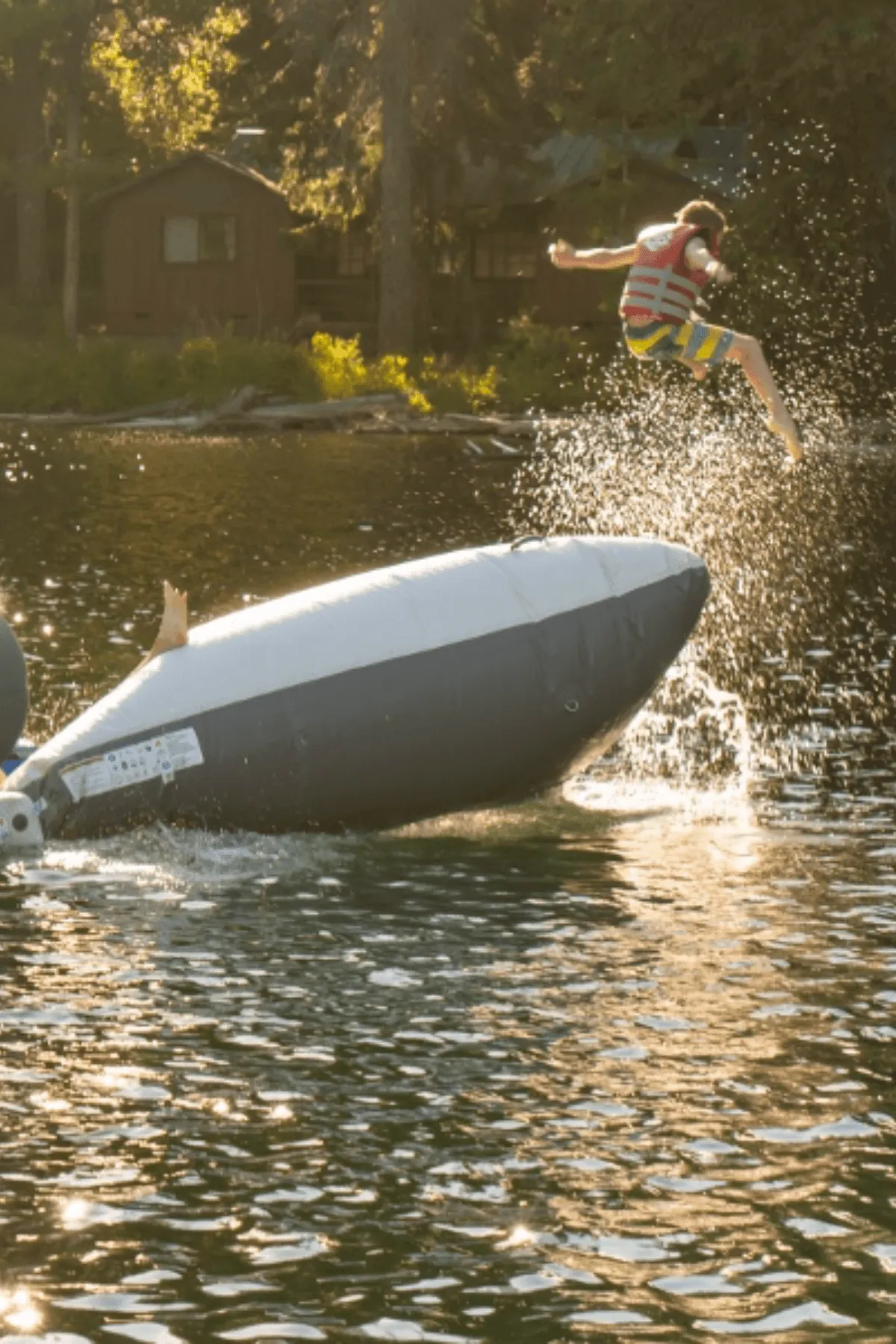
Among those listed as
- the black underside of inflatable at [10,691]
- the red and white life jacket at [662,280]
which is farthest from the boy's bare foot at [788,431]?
the black underside of inflatable at [10,691]

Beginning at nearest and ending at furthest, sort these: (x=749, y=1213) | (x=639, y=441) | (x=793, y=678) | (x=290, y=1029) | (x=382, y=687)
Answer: (x=749, y=1213) → (x=290, y=1029) → (x=382, y=687) → (x=793, y=678) → (x=639, y=441)

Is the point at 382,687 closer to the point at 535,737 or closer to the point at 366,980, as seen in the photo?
the point at 535,737

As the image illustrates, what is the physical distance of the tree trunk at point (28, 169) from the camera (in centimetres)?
8369

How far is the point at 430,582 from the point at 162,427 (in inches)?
1815

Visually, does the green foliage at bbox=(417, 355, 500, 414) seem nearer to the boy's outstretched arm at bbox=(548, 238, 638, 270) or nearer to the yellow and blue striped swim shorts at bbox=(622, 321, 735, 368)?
the yellow and blue striped swim shorts at bbox=(622, 321, 735, 368)

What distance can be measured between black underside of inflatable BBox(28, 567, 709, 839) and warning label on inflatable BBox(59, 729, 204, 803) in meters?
0.05

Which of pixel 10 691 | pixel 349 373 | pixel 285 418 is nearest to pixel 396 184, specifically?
pixel 349 373

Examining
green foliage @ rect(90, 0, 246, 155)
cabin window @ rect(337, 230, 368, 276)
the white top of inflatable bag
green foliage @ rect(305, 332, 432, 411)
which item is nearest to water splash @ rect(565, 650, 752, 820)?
the white top of inflatable bag

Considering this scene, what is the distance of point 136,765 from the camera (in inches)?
648

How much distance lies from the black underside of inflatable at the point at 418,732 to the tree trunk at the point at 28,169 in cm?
6823

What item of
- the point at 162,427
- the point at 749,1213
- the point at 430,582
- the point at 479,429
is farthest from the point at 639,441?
the point at 749,1213

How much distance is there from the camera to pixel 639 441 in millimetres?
54375

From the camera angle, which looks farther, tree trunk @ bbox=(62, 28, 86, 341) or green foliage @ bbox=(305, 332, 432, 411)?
tree trunk @ bbox=(62, 28, 86, 341)

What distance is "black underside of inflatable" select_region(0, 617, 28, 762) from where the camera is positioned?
17781 mm
